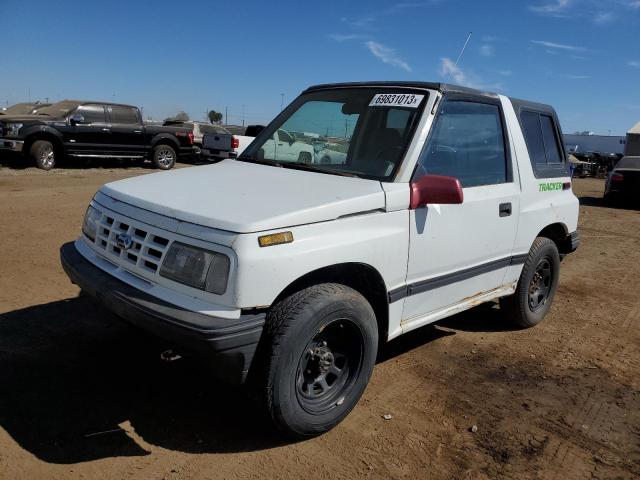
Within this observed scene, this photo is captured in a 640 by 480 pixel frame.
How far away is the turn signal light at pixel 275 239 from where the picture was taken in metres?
2.59

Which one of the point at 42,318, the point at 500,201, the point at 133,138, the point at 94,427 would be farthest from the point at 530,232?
the point at 133,138

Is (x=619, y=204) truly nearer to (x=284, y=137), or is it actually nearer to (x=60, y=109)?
(x=284, y=137)

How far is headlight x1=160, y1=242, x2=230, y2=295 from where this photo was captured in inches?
100

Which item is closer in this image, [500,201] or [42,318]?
[500,201]

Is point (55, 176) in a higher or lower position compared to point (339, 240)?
lower

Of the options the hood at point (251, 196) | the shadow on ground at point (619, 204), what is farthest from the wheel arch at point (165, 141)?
the hood at point (251, 196)

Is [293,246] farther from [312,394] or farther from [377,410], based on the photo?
[377,410]

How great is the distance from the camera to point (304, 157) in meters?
3.88

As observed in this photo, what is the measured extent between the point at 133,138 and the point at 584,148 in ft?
156

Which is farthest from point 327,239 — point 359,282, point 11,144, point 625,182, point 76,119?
point 625,182

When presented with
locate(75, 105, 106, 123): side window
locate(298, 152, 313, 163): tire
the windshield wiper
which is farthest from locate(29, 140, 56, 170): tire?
locate(298, 152, 313, 163): tire

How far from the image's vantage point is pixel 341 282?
313cm

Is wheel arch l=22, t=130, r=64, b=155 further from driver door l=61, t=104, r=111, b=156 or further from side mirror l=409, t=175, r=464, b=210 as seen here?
side mirror l=409, t=175, r=464, b=210

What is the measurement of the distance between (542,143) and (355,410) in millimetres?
2901
